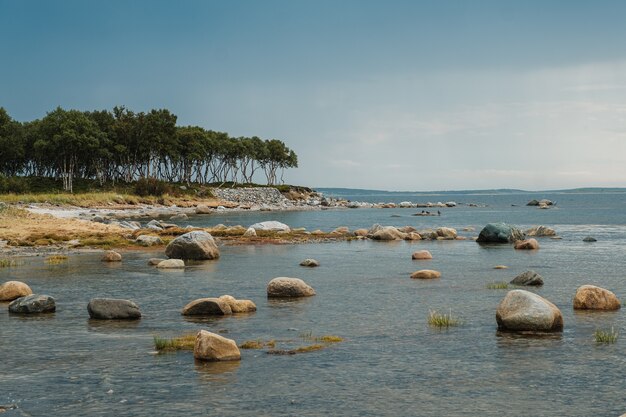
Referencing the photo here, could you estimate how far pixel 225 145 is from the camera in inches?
6727

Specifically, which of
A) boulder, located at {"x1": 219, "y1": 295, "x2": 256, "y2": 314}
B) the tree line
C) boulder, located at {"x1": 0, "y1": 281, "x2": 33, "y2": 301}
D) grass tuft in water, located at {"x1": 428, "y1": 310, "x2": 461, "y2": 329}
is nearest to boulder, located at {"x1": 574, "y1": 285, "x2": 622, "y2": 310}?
grass tuft in water, located at {"x1": 428, "y1": 310, "x2": 461, "y2": 329}

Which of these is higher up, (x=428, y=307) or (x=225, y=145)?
(x=225, y=145)

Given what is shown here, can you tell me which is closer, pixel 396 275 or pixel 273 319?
pixel 273 319

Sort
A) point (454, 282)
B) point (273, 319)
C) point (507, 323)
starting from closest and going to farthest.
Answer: point (507, 323)
point (273, 319)
point (454, 282)

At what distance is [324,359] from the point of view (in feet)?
51.6

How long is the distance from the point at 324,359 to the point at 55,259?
1071 inches

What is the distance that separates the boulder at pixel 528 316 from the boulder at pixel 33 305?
14.2m

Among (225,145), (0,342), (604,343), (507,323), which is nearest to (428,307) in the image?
(507,323)

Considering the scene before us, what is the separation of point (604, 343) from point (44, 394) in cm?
1308

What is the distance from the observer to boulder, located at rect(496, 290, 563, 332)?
1866cm

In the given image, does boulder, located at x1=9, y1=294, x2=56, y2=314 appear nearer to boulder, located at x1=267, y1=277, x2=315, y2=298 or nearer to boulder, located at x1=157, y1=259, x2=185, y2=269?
boulder, located at x1=267, y1=277, x2=315, y2=298

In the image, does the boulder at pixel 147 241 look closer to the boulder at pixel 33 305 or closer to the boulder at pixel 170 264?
the boulder at pixel 170 264

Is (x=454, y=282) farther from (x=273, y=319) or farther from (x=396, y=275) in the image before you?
(x=273, y=319)

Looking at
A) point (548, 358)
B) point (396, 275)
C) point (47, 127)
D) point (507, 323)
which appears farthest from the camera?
point (47, 127)
